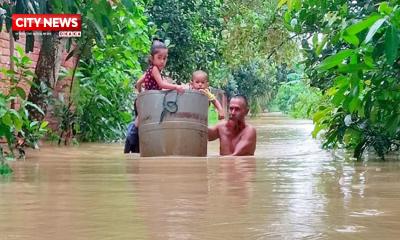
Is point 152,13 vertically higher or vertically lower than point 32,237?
higher

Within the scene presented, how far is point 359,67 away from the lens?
3.86m

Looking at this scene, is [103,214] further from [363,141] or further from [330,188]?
[363,141]

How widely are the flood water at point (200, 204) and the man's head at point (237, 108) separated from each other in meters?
2.01

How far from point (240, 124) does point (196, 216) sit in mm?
4563

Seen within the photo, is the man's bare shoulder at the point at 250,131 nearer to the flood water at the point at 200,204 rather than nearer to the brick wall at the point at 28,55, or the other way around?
the flood water at the point at 200,204

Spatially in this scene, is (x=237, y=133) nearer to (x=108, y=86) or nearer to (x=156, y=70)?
(x=156, y=70)

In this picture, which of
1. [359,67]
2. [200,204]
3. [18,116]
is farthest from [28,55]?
[200,204]

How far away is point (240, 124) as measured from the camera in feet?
23.1

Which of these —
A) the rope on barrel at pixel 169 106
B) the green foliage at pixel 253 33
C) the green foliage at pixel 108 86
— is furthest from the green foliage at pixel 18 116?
the green foliage at pixel 253 33

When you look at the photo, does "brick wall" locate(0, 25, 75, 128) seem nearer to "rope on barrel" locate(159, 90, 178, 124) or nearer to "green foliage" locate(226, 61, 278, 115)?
"rope on barrel" locate(159, 90, 178, 124)

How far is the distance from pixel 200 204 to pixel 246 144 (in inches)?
160

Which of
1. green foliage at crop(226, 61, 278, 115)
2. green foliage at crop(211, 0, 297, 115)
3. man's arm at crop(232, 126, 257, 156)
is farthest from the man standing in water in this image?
green foliage at crop(226, 61, 278, 115)

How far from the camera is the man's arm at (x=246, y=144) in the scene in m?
6.88

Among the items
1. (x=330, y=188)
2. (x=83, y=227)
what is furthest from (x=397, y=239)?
(x=330, y=188)
